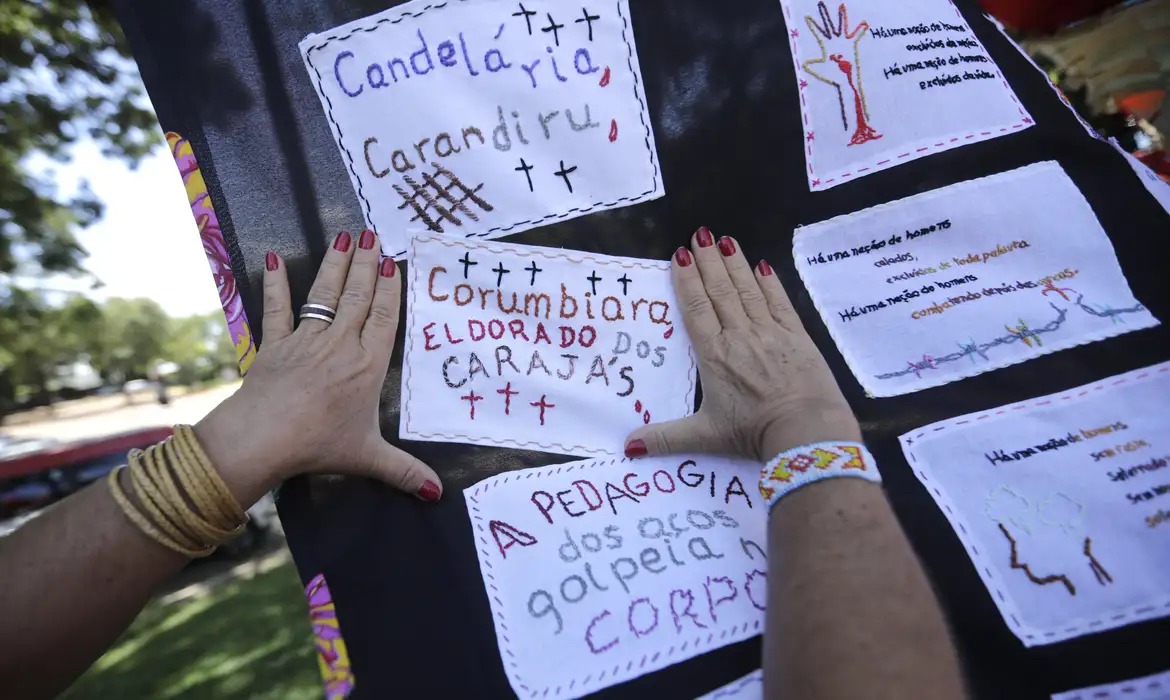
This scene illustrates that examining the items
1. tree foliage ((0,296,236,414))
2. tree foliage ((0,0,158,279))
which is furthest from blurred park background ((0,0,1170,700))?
tree foliage ((0,296,236,414))

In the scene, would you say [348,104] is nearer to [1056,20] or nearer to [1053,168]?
[1053,168]

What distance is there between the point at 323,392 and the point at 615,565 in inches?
22.3

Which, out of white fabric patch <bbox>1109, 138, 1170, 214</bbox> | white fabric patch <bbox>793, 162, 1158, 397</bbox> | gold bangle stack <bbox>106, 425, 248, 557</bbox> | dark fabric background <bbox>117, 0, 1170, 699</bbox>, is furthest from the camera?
white fabric patch <bbox>1109, 138, 1170, 214</bbox>

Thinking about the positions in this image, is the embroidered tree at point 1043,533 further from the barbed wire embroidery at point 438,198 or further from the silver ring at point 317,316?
the silver ring at point 317,316

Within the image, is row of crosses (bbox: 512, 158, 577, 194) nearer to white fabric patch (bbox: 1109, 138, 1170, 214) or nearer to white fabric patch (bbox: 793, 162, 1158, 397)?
white fabric patch (bbox: 793, 162, 1158, 397)

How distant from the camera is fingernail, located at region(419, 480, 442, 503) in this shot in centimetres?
113

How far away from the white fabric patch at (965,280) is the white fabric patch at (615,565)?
0.39m

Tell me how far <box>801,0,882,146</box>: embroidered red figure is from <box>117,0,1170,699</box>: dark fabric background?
Answer: 8 cm

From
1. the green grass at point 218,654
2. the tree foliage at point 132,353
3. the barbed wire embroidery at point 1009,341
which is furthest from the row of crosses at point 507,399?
the tree foliage at point 132,353

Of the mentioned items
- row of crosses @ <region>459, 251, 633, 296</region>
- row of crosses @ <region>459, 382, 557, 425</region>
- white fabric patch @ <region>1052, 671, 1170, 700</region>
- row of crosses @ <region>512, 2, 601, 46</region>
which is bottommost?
white fabric patch @ <region>1052, 671, 1170, 700</region>

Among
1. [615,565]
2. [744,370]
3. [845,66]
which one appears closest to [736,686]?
[615,565]

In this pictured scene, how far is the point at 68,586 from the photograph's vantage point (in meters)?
0.93

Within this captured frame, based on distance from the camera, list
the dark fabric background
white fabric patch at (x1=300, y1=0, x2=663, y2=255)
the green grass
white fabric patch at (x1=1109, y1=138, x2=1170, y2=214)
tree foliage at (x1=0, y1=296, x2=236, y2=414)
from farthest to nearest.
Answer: tree foliage at (x1=0, y1=296, x2=236, y2=414), the green grass, white fabric patch at (x1=1109, y1=138, x2=1170, y2=214), white fabric patch at (x1=300, y1=0, x2=663, y2=255), the dark fabric background

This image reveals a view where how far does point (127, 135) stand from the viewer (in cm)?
623
